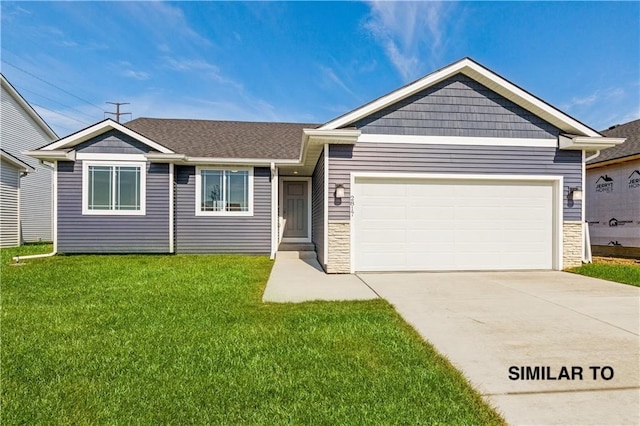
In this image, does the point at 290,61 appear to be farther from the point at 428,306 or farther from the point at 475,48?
the point at 428,306

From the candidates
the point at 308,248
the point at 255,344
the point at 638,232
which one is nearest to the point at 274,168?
the point at 308,248

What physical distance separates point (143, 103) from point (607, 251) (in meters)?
25.0

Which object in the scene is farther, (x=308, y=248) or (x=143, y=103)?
(x=143, y=103)

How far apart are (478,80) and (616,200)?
792 cm

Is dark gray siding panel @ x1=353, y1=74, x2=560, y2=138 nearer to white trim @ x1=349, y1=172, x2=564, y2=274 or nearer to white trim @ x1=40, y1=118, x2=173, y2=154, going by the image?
white trim @ x1=349, y1=172, x2=564, y2=274

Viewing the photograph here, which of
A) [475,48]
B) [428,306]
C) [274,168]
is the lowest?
[428,306]

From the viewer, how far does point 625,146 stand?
462 inches

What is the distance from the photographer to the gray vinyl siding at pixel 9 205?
12852 mm

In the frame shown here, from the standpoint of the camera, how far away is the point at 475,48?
10.5m

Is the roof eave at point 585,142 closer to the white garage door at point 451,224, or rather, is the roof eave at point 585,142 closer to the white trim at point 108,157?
the white garage door at point 451,224

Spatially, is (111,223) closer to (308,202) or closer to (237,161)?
(237,161)

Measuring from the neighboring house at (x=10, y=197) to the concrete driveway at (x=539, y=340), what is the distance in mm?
14652

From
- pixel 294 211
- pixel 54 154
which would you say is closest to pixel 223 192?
pixel 294 211

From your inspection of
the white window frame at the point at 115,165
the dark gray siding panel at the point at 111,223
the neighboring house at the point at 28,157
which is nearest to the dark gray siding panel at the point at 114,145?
the white window frame at the point at 115,165
